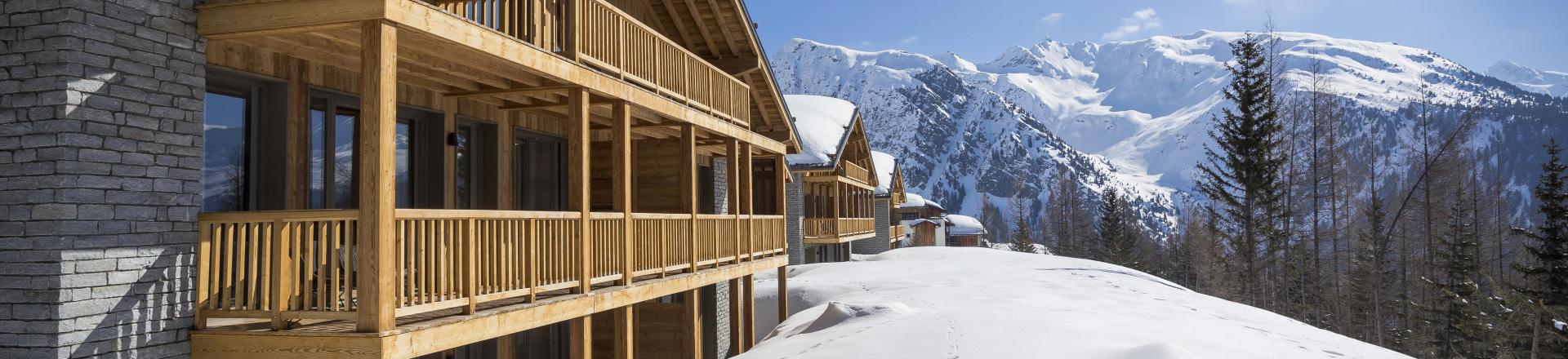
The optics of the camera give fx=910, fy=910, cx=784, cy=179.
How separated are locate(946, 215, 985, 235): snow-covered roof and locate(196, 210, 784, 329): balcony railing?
82377 millimetres

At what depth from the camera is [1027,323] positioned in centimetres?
1045

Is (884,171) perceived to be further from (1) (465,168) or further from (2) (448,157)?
(2) (448,157)

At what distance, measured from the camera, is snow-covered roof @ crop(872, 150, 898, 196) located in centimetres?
5053

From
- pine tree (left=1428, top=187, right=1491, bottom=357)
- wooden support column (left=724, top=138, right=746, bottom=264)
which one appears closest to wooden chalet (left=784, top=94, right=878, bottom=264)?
wooden support column (left=724, top=138, right=746, bottom=264)

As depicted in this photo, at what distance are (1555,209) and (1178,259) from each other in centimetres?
4847

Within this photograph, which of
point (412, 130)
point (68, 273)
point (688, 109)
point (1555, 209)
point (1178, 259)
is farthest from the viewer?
point (1178, 259)

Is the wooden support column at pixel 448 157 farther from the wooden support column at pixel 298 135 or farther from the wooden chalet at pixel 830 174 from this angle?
the wooden chalet at pixel 830 174

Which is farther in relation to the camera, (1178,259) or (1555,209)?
(1178,259)

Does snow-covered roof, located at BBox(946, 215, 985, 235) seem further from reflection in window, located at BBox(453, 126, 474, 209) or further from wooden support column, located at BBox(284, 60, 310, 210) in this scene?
wooden support column, located at BBox(284, 60, 310, 210)

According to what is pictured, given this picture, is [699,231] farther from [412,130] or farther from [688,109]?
[412,130]

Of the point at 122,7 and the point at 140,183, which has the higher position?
the point at 122,7

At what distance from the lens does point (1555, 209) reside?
1020 inches

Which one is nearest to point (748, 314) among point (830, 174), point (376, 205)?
point (376, 205)

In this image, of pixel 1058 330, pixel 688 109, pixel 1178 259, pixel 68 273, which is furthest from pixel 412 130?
pixel 1178 259
